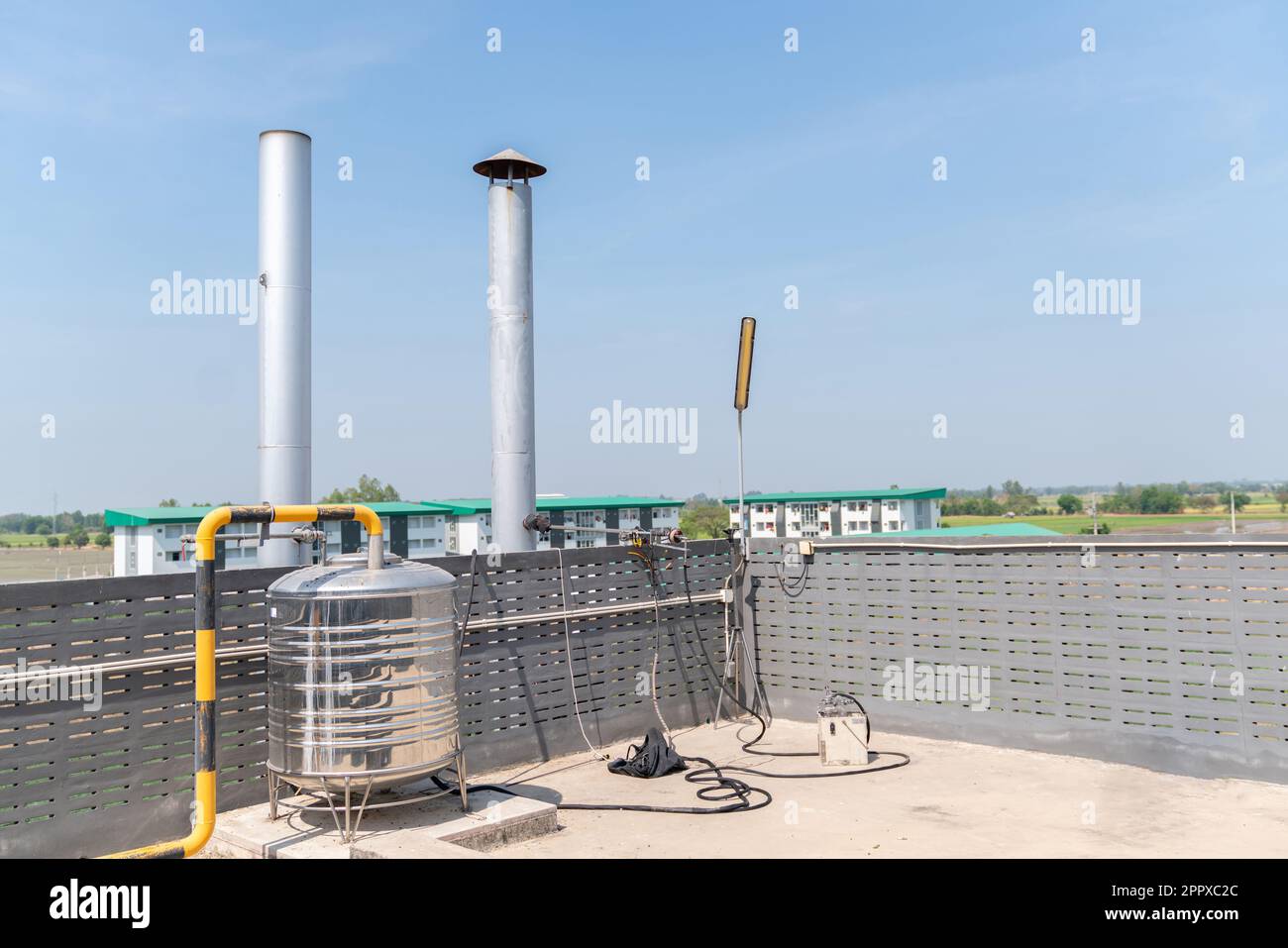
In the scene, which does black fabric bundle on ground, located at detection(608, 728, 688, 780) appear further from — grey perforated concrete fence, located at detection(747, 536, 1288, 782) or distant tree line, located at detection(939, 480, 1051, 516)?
distant tree line, located at detection(939, 480, 1051, 516)

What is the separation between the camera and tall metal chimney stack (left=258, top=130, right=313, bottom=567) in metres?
8.72

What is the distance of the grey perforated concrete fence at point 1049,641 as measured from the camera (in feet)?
27.4

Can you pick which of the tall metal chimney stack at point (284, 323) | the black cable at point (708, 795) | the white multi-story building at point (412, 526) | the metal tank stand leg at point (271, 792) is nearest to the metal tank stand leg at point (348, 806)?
the metal tank stand leg at point (271, 792)

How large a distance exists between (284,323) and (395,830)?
184 inches

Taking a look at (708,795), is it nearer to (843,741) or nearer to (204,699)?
(843,741)

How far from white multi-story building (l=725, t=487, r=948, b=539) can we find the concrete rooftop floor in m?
56.4

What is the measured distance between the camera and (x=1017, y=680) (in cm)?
965

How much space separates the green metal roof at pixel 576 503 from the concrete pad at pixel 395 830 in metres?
44.6

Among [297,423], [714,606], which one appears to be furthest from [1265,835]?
[297,423]

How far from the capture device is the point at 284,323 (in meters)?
8.81

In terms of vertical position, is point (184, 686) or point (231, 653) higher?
point (231, 653)

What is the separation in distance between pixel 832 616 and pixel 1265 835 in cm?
469

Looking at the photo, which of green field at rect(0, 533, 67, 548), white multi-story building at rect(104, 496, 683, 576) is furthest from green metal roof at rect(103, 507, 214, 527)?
green field at rect(0, 533, 67, 548)

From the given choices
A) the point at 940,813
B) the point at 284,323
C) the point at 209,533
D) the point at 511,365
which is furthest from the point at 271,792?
the point at 940,813
